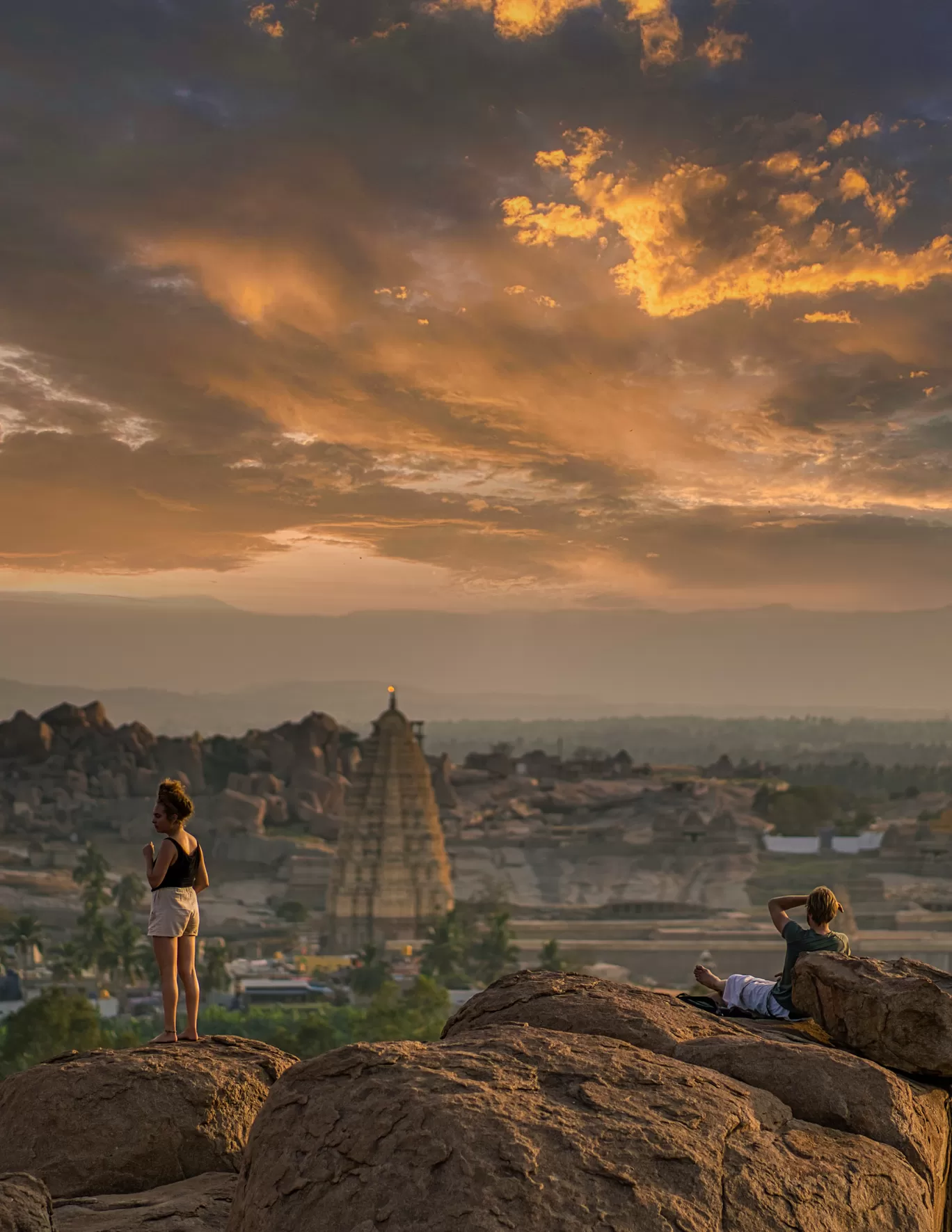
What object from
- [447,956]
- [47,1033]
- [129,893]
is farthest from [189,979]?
[129,893]

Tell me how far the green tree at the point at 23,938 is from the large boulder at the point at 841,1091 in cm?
11433

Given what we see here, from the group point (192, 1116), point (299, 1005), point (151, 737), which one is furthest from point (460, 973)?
point (192, 1116)

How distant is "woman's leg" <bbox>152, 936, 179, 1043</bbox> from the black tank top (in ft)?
1.11

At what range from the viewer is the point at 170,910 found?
934cm

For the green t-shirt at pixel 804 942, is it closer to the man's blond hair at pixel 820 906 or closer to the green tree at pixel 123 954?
the man's blond hair at pixel 820 906

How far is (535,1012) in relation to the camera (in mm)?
7793

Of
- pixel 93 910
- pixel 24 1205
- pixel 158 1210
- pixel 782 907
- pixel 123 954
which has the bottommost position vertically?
pixel 123 954

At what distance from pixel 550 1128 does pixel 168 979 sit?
14.9ft

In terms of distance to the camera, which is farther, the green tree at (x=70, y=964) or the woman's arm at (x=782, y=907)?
the green tree at (x=70, y=964)

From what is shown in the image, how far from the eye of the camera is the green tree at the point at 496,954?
371 ft

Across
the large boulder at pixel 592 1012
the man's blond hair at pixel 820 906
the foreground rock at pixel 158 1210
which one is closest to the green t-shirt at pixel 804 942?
the man's blond hair at pixel 820 906

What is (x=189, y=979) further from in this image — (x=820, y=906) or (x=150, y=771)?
(x=150, y=771)

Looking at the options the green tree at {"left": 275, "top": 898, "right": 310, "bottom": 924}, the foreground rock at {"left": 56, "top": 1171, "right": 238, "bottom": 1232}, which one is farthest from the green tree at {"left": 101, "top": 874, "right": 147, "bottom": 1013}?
the foreground rock at {"left": 56, "top": 1171, "right": 238, "bottom": 1232}

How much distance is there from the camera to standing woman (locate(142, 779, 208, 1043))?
921cm
